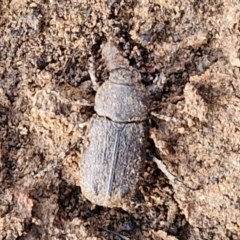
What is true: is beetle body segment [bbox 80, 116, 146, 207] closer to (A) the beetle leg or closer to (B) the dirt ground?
(B) the dirt ground

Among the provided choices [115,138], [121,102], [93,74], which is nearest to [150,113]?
[121,102]

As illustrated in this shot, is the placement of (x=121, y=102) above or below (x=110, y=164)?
above

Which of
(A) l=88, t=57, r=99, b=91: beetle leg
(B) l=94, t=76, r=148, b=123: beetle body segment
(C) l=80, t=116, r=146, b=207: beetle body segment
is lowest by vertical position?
(C) l=80, t=116, r=146, b=207: beetle body segment

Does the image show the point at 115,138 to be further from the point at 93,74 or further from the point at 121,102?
the point at 93,74

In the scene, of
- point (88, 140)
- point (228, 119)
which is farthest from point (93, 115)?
point (228, 119)

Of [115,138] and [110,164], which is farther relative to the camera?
[115,138]

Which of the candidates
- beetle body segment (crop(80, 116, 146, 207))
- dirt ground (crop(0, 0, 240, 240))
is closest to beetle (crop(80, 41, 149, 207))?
beetle body segment (crop(80, 116, 146, 207))
